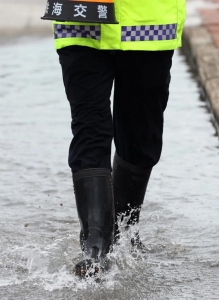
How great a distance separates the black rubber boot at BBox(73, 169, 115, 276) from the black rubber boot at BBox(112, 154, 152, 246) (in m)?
0.37

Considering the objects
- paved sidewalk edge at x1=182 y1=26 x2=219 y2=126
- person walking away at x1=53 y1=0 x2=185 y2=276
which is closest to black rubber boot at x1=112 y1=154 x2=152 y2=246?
person walking away at x1=53 y1=0 x2=185 y2=276

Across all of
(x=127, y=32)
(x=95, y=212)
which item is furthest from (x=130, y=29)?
(x=95, y=212)

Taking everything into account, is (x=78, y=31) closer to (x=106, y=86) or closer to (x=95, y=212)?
(x=106, y=86)

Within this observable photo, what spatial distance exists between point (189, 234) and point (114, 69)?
3.73 feet

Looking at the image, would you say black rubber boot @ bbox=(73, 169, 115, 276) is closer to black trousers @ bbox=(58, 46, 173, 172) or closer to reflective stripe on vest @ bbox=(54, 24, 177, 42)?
black trousers @ bbox=(58, 46, 173, 172)

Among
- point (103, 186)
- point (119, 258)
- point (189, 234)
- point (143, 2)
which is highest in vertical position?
point (143, 2)

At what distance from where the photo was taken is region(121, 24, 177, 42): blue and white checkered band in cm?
377

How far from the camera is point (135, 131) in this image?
13.5ft

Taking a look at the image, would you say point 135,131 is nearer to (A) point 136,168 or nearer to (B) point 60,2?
(A) point 136,168

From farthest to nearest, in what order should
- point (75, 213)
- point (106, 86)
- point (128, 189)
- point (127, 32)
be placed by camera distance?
point (75, 213), point (128, 189), point (106, 86), point (127, 32)

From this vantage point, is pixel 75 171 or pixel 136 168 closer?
pixel 75 171

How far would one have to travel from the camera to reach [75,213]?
205 inches

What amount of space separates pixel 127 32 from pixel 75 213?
164 centimetres

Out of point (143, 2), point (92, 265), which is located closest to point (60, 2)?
point (143, 2)
